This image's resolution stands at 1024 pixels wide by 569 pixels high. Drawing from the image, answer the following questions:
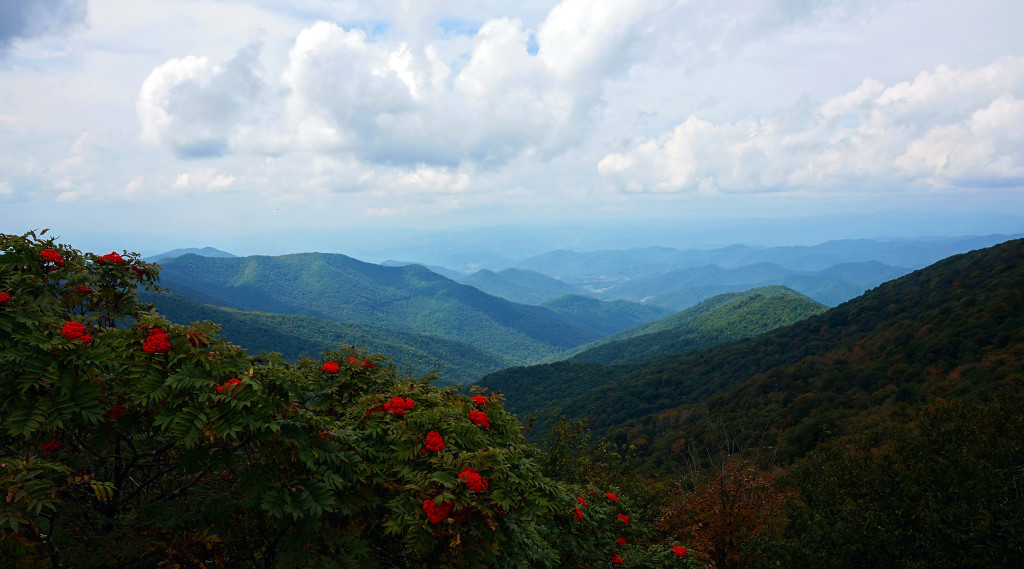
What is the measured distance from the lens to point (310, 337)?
495ft

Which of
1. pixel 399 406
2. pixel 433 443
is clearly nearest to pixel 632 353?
pixel 399 406

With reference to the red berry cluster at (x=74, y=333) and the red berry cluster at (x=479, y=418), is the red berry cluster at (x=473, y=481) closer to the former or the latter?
the red berry cluster at (x=479, y=418)

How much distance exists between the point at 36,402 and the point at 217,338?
1.44 m

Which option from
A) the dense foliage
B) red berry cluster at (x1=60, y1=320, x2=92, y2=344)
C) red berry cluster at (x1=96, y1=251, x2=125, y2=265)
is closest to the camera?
the dense foliage

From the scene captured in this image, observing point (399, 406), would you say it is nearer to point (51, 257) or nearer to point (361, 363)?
point (361, 363)

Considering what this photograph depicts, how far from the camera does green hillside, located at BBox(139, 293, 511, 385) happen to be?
124 meters

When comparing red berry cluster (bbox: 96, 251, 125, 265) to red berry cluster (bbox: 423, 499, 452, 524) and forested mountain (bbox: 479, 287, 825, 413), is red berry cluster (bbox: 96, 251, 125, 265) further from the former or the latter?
forested mountain (bbox: 479, 287, 825, 413)

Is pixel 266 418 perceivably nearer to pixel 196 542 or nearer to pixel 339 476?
pixel 339 476

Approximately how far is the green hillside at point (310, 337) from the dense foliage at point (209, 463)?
100 metres

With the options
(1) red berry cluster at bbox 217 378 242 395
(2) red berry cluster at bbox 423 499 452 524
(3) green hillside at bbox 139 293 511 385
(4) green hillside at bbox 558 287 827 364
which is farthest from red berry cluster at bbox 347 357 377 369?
(4) green hillside at bbox 558 287 827 364

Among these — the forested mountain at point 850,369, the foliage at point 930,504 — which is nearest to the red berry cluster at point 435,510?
the foliage at point 930,504

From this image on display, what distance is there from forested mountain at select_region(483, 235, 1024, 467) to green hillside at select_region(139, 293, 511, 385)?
55.5 meters

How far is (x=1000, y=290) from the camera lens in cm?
4147

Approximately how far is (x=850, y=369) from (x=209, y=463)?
190ft
